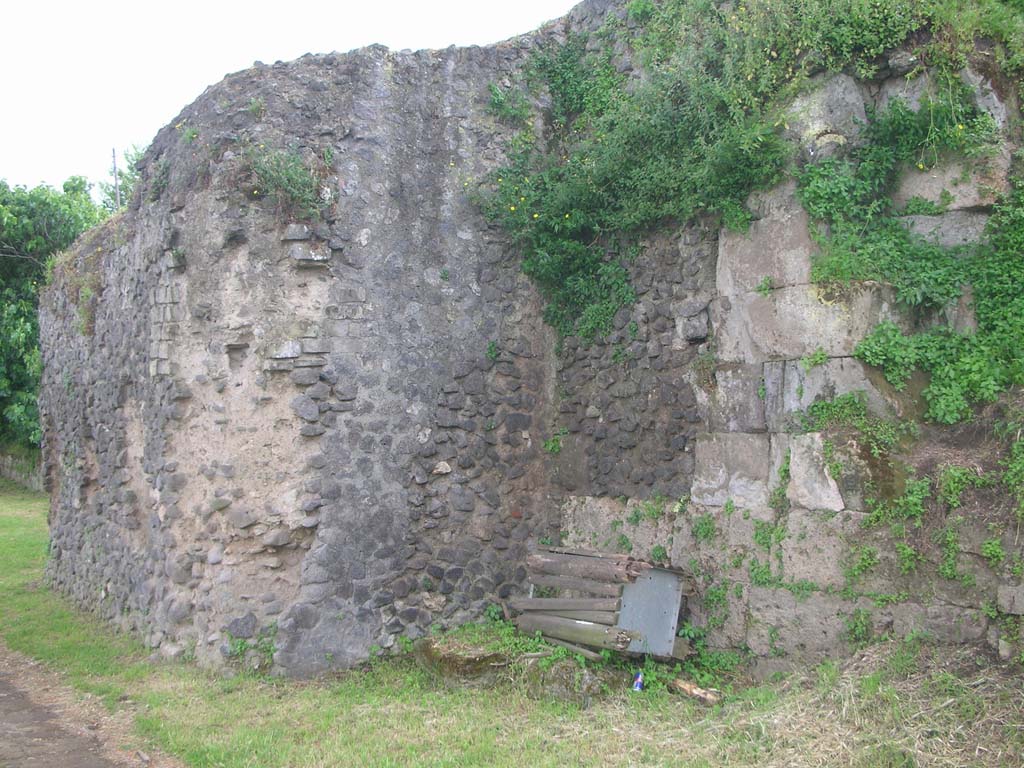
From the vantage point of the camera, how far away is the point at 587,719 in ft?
19.1

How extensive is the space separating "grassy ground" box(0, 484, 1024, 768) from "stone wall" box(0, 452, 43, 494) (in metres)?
16.2

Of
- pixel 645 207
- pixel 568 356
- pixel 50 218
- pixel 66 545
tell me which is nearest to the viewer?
Result: pixel 645 207

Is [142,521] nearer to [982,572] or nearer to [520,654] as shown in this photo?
[520,654]

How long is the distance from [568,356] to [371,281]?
1845 mm

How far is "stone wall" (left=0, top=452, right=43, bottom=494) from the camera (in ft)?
71.5

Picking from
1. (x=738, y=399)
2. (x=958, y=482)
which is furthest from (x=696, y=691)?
(x=958, y=482)

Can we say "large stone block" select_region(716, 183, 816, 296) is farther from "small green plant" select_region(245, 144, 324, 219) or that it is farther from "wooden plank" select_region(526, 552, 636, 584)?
"small green plant" select_region(245, 144, 324, 219)

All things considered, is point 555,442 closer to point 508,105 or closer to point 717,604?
point 717,604

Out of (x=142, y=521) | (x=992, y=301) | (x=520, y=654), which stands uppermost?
(x=992, y=301)

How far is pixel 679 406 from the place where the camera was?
278 inches

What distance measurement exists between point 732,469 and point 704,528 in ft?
1.61

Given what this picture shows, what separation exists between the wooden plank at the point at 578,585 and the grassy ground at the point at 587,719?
804 mm

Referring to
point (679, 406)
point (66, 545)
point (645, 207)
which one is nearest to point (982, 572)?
point (679, 406)

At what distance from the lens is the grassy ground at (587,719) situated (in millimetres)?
4715
